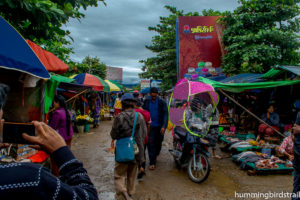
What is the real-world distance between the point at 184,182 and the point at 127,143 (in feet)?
6.32

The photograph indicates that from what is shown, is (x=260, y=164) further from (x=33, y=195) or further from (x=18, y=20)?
(x=18, y=20)

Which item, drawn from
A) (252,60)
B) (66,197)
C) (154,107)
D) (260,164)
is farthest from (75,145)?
(252,60)

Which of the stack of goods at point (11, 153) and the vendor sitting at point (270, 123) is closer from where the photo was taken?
the stack of goods at point (11, 153)

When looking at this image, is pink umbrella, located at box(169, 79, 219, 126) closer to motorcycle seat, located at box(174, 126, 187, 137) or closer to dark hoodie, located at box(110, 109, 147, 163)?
motorcycle seat, located at box(174, 126, 187, 137)

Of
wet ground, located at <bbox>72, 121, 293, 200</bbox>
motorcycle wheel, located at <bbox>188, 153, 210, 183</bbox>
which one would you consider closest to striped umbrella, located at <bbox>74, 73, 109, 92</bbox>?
wet ground, located at <bbox>72, 121, 293, 200</bbox>

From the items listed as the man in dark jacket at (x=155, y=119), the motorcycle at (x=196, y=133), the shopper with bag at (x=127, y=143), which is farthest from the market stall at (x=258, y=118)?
the shopper with bag at (x=127, y=143)

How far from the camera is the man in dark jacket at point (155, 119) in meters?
5.17

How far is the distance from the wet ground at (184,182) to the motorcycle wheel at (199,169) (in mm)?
130

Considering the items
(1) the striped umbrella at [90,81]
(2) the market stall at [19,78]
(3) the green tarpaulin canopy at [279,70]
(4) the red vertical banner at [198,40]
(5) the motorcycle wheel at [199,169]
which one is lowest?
(5) the motorcycle wheel at [199,169]

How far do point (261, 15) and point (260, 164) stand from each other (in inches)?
347

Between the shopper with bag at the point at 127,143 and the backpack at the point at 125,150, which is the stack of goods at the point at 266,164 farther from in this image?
the backpack at the point at 125,150

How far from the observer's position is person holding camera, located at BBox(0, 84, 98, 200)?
77 centimetres

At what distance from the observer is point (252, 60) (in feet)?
34.6

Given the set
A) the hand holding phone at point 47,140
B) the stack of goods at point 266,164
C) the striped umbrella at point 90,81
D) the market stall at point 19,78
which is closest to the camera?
the hand holding phone at point 47,140
